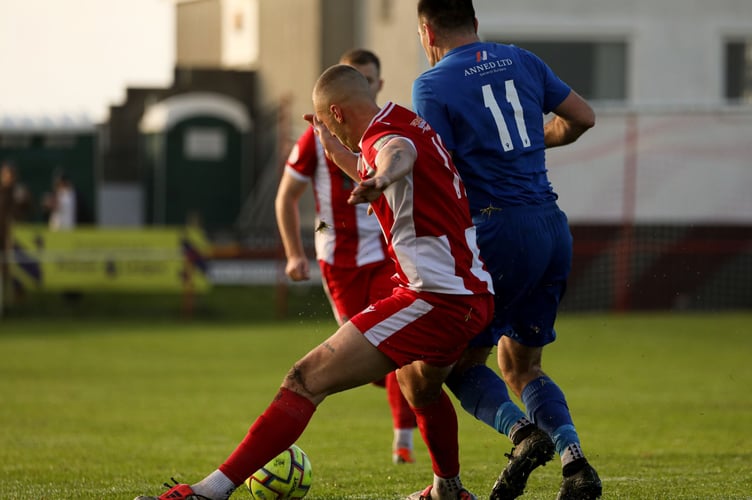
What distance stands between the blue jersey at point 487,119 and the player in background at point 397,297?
32 cm

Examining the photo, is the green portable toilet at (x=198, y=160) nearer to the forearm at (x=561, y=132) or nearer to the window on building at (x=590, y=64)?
the window on building at (x=590, y=64)

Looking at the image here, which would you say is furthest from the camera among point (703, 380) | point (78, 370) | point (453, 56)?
point (78, 370)

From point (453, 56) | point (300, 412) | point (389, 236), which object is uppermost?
point (453, 56)

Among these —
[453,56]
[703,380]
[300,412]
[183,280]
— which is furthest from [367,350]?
[183,280]

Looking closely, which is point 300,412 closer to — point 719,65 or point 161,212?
point 719,65

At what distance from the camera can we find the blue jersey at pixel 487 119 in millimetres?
5789

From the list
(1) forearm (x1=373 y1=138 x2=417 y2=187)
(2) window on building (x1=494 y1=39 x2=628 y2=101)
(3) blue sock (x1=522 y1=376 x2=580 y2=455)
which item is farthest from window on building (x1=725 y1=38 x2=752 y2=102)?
(1) forearm (x1=373 y1=138 x2=417 y2=187)

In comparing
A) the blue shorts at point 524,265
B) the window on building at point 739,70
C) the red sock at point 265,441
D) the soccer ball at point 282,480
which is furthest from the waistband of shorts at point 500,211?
the window on building at point 739,70

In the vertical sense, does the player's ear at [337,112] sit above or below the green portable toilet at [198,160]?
above

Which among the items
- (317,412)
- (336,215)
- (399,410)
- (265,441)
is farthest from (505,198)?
(317,412)

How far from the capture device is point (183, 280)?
880 inches

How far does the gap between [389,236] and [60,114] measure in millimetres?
27495

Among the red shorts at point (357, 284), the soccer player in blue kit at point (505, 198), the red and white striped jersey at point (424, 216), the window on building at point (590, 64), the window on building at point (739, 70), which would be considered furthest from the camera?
the window on building at point (739, 70)

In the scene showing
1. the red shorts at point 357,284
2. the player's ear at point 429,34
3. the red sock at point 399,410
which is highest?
the player's ear at point 429,34
